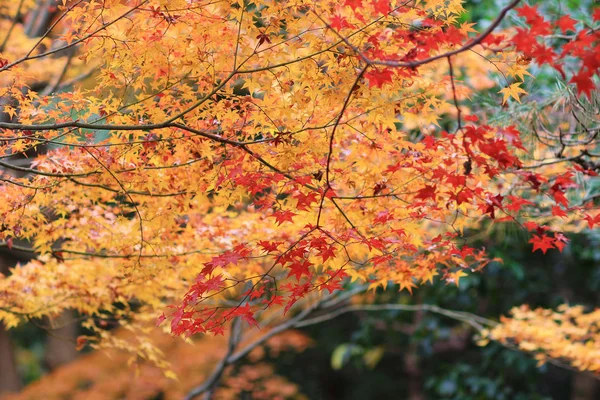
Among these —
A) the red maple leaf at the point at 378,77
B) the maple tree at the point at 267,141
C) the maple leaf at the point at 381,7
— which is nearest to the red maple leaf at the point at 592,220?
the maple tree at the point at 267,141

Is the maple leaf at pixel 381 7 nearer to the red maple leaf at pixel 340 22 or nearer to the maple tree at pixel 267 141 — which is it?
the maple tree at pixel 267 141

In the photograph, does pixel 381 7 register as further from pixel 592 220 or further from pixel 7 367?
pixel 7 367

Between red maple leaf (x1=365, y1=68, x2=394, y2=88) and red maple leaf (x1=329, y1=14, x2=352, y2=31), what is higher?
red maple leaf (x1=329, y1=14, x2=352, y2=31)

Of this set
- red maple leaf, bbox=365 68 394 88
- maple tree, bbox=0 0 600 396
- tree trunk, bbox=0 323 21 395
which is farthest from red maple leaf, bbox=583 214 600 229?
A: tree trunk, bbox=0 323 21 395

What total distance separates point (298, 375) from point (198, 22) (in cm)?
→ 903

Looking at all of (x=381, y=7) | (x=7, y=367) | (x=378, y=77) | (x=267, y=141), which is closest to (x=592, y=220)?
(x=378, y=77)

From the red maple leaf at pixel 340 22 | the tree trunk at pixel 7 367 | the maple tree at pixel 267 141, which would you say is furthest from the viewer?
the tree trunk at pixel 7 367

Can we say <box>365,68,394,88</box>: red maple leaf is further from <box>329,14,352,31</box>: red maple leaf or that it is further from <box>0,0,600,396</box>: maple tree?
<box>329,14,352,31</box>: red maple leaf

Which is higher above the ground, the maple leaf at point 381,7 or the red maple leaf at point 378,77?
the maple leaf at point 381,7

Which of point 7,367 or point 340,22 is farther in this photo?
point 7,367

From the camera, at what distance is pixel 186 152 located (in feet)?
10.1

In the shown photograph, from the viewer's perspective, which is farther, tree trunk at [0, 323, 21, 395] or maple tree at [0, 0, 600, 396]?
tree trunk at [0, 323, 21, 395]

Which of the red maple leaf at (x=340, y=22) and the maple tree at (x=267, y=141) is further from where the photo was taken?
the maple tree at (x=267, y=141)

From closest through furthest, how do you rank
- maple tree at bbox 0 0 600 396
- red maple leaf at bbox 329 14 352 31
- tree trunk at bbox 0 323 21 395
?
red maple leaf at bbox 329 14 352 31 → maple tree at bbox 0 0 600 396 → tree trunk at bbox 0 323 21 395
